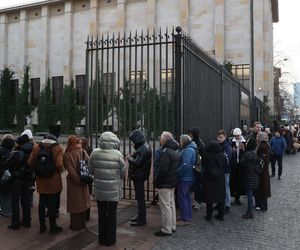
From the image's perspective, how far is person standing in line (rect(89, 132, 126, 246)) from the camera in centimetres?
598

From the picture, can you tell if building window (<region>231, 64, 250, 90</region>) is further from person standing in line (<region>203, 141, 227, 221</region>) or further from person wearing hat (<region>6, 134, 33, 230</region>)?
person wearing hat (<region>6, 134, 33, 230</region>)

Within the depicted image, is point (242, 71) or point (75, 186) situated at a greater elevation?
point (242, 71)

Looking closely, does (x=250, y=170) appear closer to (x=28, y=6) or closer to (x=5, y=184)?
(x=5, y=184)

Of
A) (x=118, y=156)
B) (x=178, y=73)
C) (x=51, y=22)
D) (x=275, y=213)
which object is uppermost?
(x=51, y=22)

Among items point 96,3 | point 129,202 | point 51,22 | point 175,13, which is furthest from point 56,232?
point 51,22

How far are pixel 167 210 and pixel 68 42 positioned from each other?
4191 centimetres

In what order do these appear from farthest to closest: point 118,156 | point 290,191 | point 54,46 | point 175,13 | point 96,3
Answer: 1. point 54,46
2. point 96,3
3. point 175,13
4. point 290,191
5. point 118,156

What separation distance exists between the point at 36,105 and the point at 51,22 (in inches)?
418

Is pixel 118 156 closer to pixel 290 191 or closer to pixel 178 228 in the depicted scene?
pixel 178 228

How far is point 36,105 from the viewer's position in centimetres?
4750

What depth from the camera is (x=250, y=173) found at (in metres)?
7.88

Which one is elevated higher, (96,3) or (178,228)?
(96,3)

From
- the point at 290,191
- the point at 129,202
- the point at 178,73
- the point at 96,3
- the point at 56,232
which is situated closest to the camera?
the point at 56,232

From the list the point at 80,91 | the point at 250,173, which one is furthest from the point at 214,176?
the point at 80,91
